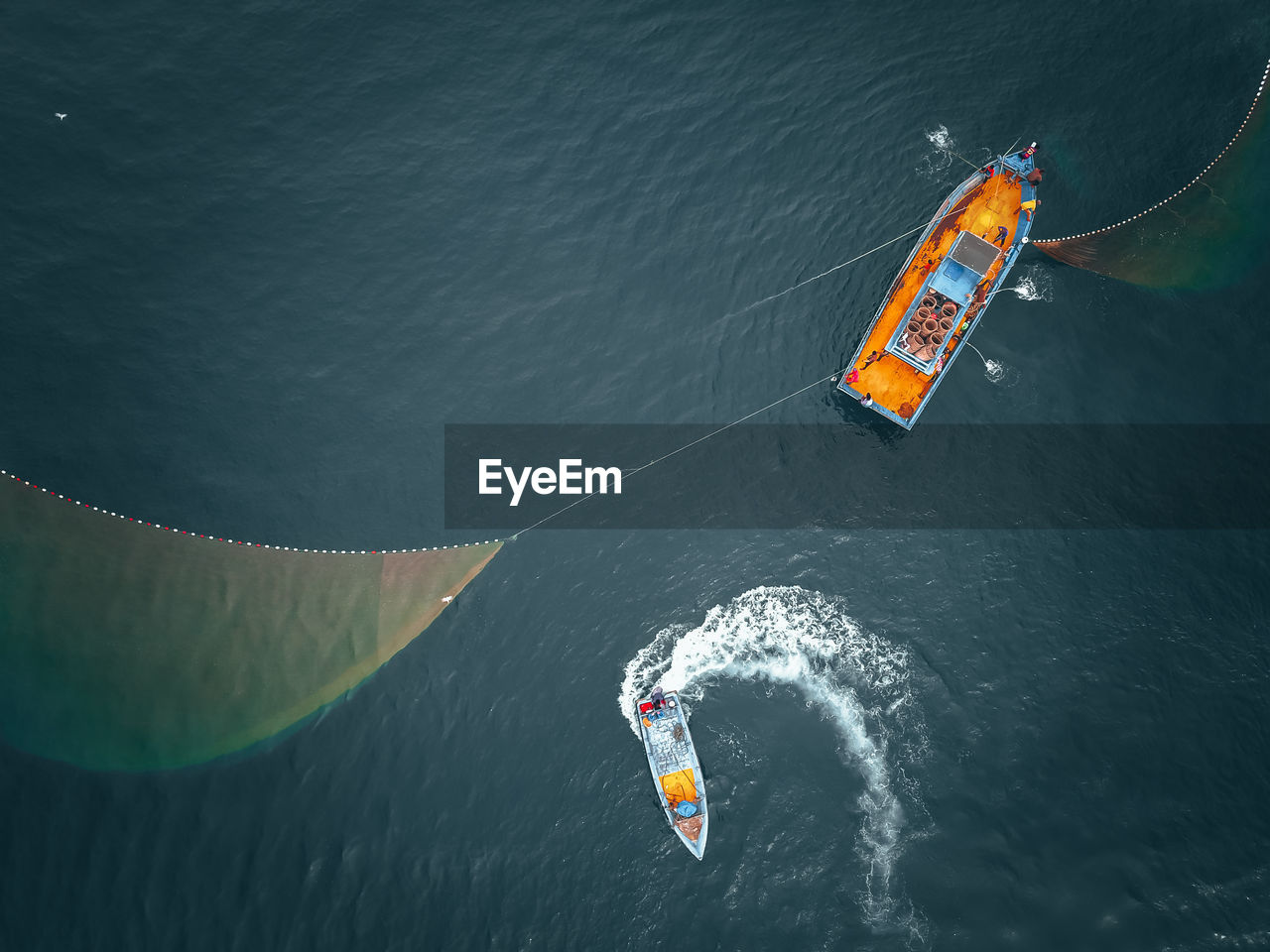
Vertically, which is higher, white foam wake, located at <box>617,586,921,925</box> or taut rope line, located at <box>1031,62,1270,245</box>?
taut rope line, located at <box>1031,62,1270,245</box>

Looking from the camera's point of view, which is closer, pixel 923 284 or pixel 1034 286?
pixel 923 284

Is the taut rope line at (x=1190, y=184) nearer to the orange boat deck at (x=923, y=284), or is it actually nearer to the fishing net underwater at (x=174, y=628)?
the orange boat deck at (x=923, y=284)

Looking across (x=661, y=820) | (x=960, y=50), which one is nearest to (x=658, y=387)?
(x=661, y=820)

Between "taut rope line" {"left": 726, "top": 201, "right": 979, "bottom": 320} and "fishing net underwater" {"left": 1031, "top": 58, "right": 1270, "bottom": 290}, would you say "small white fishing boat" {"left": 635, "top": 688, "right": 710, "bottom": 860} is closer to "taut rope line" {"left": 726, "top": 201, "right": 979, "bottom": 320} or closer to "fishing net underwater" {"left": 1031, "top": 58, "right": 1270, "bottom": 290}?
"taut rope line" {"left": 726, "top": 201, "right": 979, "bottom": 320}
